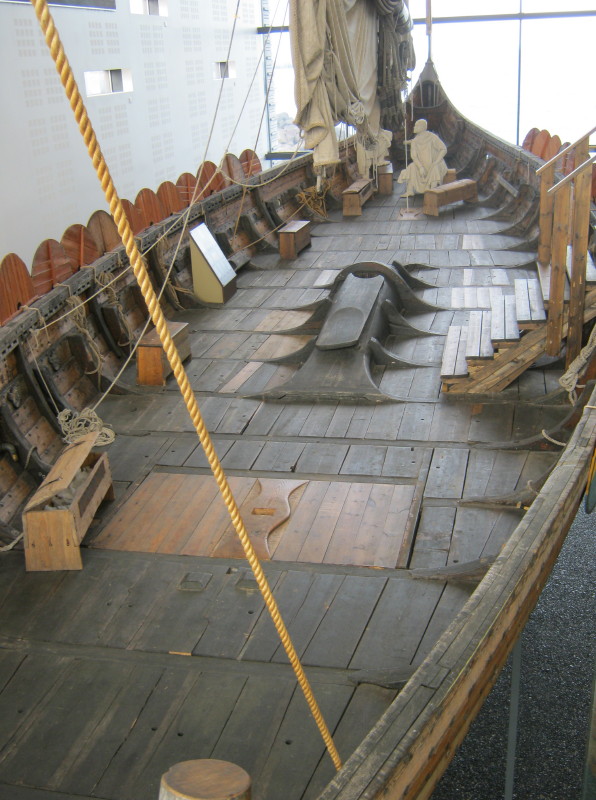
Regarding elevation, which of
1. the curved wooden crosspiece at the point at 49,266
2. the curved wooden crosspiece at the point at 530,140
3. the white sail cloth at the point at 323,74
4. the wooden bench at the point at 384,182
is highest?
the white sail cloth at the point at 323,74

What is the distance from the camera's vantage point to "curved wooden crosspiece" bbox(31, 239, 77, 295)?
4.71 metres

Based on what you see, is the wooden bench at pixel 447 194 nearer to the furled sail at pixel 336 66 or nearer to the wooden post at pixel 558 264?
the furled sail at pixel 336 66

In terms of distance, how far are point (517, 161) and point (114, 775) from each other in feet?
25.7

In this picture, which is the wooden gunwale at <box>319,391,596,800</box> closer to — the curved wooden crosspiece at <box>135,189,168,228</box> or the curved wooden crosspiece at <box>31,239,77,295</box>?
the curved wooden crosspiece at <box>31,239,77,295</box>

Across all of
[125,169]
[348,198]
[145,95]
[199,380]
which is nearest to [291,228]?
[348,198]

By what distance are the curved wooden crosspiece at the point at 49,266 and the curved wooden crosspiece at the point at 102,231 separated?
0.46m

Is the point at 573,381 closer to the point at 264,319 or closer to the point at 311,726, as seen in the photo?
the point at 311,726

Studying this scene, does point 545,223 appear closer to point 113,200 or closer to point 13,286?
point 13,286

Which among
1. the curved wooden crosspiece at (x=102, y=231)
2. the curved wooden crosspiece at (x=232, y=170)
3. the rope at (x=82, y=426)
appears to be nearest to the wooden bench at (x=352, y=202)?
the curved wooden crosspiece at (x=232, y=170)

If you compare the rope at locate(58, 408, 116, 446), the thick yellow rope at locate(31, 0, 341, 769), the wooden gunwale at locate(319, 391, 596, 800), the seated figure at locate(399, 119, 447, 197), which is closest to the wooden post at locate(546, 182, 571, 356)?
the wooden gunwale at locate(319, 391, 596, 800)

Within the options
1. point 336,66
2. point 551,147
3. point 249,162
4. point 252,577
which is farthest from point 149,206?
point 551,147

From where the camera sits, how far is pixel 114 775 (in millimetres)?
2369

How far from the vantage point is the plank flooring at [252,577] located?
8.13 feet

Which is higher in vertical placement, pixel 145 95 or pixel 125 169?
pixel 145 95
